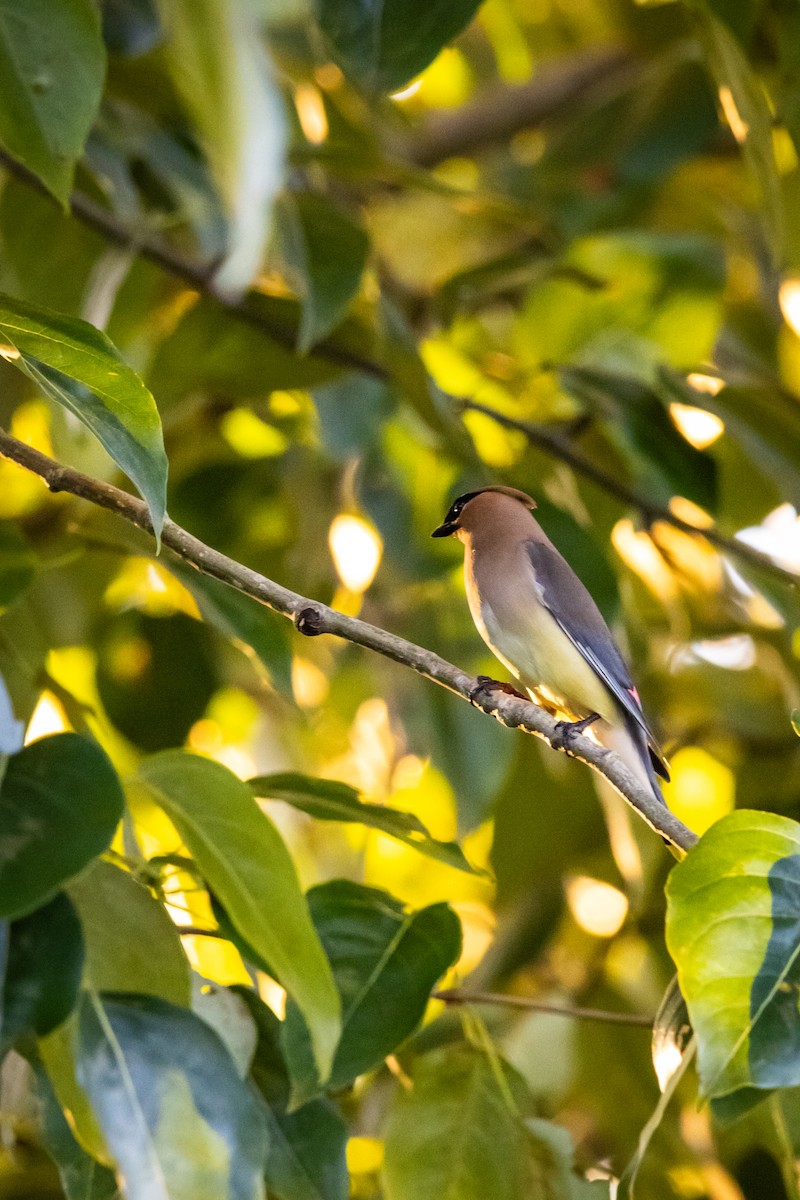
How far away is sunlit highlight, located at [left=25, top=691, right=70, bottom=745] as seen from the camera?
7.78 feet

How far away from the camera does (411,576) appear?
3.27 meters

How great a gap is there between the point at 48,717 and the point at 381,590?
128cm

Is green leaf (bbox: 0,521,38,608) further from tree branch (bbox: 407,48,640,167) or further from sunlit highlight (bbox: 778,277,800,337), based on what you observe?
sunlit highlight (bbox: 778,277,800,337)

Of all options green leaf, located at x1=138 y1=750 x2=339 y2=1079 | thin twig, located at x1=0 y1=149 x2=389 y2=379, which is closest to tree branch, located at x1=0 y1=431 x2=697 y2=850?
green leaf, located at x1=138 y1=750 x2=339 y2=1079

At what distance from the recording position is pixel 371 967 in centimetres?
194

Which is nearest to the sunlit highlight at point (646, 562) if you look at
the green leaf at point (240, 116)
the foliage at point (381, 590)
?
the foliage at point (381, 590)

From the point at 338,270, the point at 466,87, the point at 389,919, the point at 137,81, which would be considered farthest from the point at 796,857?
the point at 466,87

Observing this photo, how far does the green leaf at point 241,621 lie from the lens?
7.50ft

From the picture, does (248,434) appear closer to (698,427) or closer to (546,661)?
(698,427)

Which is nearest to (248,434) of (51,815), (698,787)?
(698,787)

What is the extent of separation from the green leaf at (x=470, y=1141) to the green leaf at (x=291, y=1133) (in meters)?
0.12

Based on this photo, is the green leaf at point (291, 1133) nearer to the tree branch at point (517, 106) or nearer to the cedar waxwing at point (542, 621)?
the cedar waxwing at point (542, 621)

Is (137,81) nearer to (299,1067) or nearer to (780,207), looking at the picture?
(780,207)

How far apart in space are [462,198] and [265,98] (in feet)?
7.53
